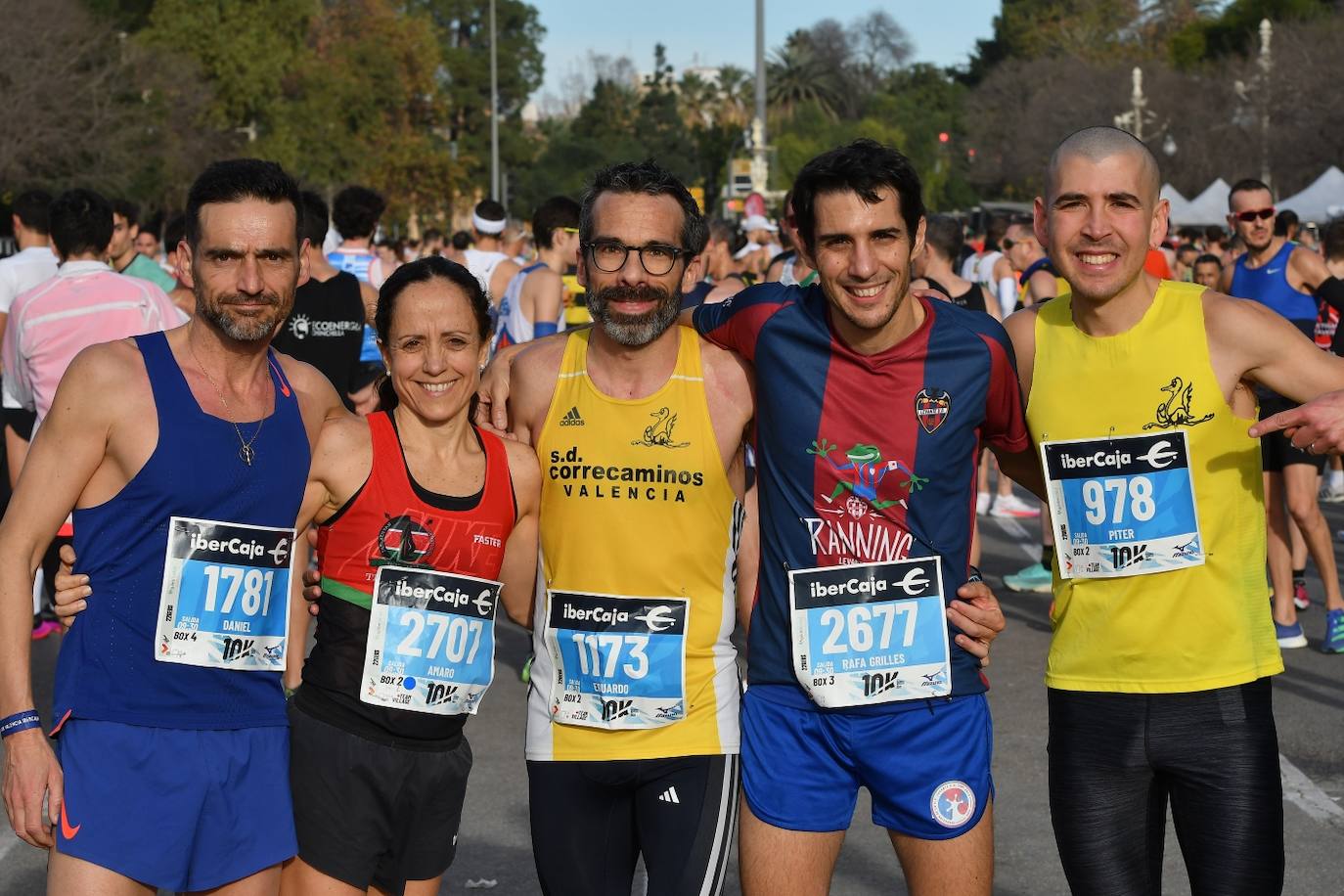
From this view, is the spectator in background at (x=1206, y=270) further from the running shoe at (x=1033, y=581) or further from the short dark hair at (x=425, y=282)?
the short dark hair at (x=425, y=282)

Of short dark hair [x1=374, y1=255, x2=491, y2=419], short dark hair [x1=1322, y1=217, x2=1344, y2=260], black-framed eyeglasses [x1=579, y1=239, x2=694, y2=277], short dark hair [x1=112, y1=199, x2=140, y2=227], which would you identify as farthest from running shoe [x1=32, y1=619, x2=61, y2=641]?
short dark hair [x1=1322, y1=217, x2=1344, y2=260]

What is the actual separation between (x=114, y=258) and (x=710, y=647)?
6.95 metres

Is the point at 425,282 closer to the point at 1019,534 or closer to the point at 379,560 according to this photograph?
the point at 379,560

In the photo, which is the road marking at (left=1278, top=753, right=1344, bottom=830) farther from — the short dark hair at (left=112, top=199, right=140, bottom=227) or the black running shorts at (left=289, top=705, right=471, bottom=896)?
the short dark hair at (left=112, top=199, right=140, bottom=227)

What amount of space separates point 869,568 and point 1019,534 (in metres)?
8.69

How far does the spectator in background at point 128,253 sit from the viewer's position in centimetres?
930

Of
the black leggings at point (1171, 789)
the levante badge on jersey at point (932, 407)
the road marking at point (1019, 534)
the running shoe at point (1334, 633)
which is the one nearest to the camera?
the black leggings at point (1171, 789)

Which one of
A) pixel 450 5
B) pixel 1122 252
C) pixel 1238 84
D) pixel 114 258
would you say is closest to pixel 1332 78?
pixel 1238 84

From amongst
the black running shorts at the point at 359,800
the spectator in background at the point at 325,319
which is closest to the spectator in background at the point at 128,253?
the spectator in background at the point at 325,319

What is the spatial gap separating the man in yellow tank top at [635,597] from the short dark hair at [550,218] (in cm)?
650

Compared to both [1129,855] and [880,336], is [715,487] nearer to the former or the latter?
[880,336]

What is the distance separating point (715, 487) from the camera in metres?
3.83

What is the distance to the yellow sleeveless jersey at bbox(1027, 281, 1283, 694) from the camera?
379 cm

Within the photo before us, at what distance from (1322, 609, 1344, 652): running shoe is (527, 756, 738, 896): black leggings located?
5.59 m
